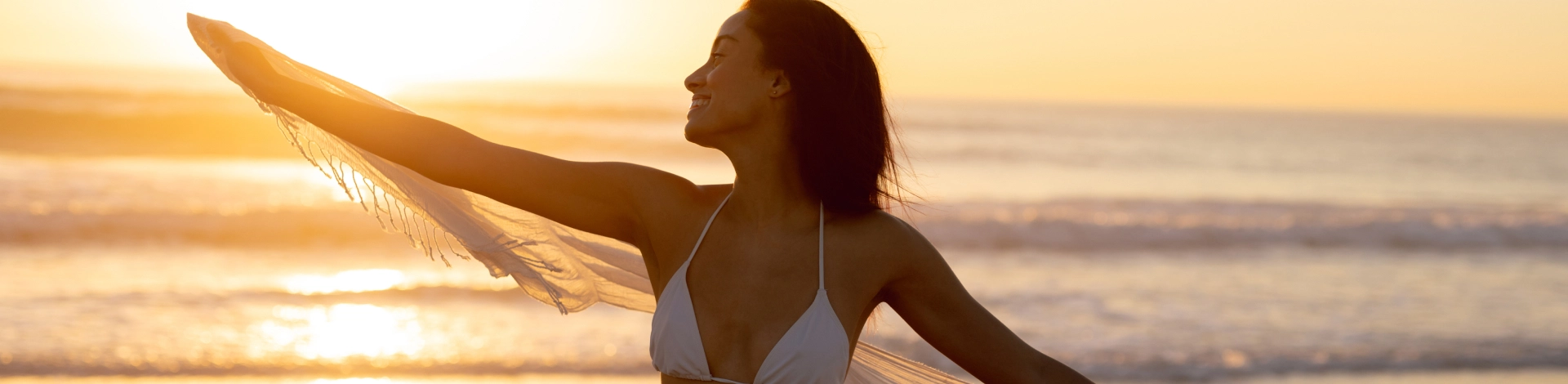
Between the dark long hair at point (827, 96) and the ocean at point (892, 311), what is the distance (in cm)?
16

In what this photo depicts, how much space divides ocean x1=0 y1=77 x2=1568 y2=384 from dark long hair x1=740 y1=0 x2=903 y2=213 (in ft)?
0.53

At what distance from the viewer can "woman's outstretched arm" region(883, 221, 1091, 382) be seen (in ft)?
6.46

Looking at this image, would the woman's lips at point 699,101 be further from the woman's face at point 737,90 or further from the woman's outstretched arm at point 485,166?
the woman's outstretched arm at point 485,166

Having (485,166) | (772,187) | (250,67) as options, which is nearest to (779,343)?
(772,187)

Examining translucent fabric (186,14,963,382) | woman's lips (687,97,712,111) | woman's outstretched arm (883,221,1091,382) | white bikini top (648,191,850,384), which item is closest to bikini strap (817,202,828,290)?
white bikini top (648,191,850,384)

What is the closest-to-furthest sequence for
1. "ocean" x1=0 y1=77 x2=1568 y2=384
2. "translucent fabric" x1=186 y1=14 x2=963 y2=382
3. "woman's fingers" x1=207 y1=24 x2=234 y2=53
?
"woman's fingers" x1=207 y1=24 x2=234 y2=53
"translucent fabric" x1=186 y1=14 x2=963 y2=382
"ocean" x1=0 y1=77 x2=1568 y2=384

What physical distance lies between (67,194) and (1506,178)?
2956 centimetres

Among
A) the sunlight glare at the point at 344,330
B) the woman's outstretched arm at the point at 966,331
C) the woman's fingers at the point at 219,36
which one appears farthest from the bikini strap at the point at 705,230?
the sunlight glare at the point at 344,330

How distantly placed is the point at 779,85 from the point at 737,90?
0.07m

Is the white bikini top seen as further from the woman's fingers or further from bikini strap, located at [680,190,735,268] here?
the woman's fingers

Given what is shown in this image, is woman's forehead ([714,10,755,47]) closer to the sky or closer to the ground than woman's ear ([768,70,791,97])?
closer to the sky

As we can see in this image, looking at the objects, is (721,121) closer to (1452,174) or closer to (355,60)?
(1452,174)

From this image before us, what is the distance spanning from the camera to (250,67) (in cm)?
207

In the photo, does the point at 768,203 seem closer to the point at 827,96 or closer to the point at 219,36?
the point at 827,96
